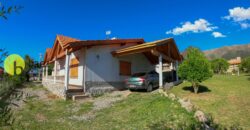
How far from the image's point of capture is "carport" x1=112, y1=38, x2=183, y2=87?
14328mm

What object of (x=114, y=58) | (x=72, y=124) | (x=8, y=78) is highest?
(x=114, y=58)

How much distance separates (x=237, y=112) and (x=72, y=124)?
654cm

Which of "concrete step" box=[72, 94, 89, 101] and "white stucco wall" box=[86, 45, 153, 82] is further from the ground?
"white stucco wall" box=[86, 45, 153, 82]

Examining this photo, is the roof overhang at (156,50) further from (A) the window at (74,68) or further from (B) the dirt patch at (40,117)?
(B) the dirt patch at (40,117)

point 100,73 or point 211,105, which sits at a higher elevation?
point 100,73

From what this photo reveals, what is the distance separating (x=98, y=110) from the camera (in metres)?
9.80

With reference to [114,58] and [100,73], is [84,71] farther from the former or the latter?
[114,58]

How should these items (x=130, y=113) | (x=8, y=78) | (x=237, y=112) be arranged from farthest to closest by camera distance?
(x=130, y=113) < (x=237, y=112) < (x=8, y=78)

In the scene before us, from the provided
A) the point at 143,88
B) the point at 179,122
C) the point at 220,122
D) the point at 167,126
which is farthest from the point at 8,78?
the point at 143,88

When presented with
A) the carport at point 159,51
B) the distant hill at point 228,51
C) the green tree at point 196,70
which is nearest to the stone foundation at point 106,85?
the carport at point 159,51

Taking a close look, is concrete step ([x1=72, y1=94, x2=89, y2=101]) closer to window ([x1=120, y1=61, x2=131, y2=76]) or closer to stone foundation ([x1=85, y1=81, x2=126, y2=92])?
stone foundation ([x1=85, y1=81, x2=126, y2=92])

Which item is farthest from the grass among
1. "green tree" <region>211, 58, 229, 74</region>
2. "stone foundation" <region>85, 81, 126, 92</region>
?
"green tree" <region>211, 58, 229, 74</region>

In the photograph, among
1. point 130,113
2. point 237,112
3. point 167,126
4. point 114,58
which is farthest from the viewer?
point 114,58

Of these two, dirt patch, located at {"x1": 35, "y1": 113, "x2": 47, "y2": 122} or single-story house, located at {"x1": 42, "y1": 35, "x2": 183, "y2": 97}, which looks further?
single-story house, located at {"x1": 42, "y1": 35, "x2": 183, "y2": 97}
